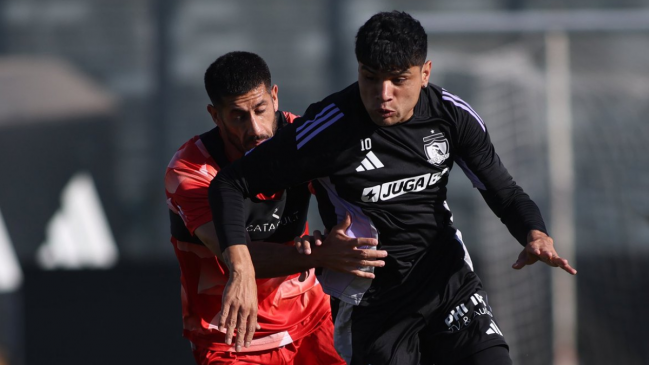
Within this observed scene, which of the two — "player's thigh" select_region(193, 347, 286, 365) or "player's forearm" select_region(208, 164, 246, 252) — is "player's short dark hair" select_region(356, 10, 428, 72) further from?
"player's thigh" select_region(193, 347, 286, 365)

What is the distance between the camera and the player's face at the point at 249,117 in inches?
137

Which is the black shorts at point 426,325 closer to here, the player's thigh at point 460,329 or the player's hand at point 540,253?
the player's thigh at point 460,329

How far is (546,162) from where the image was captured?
8055 millimetres

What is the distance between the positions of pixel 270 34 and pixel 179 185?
232 inches

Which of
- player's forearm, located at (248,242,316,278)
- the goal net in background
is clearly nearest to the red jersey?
player's forearm, located at (248,242,316,278)

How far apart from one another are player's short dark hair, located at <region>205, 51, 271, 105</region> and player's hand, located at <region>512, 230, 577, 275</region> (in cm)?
127

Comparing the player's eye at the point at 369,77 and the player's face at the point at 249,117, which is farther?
the player's face at the point at 249,117

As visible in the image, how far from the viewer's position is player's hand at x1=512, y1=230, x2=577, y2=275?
2926 mm

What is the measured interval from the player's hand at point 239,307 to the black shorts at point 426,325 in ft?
1.83

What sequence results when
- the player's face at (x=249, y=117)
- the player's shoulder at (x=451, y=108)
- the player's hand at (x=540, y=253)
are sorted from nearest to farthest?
1. the player's hand at (x=540, y=253)
2. the player's shoulder at (x=451, y=108)
3. the player's face at (x=249, y=117)

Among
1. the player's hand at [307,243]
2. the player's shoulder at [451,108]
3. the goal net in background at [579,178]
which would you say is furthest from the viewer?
the goal net in background at [579,178]

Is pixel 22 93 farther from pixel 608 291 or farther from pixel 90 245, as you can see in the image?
pixel 608 291

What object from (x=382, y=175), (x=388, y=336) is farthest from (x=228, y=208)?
(x=388, y=336)

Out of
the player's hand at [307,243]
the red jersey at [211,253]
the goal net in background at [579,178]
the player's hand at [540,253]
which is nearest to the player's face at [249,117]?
the red jersey at [211,253]
